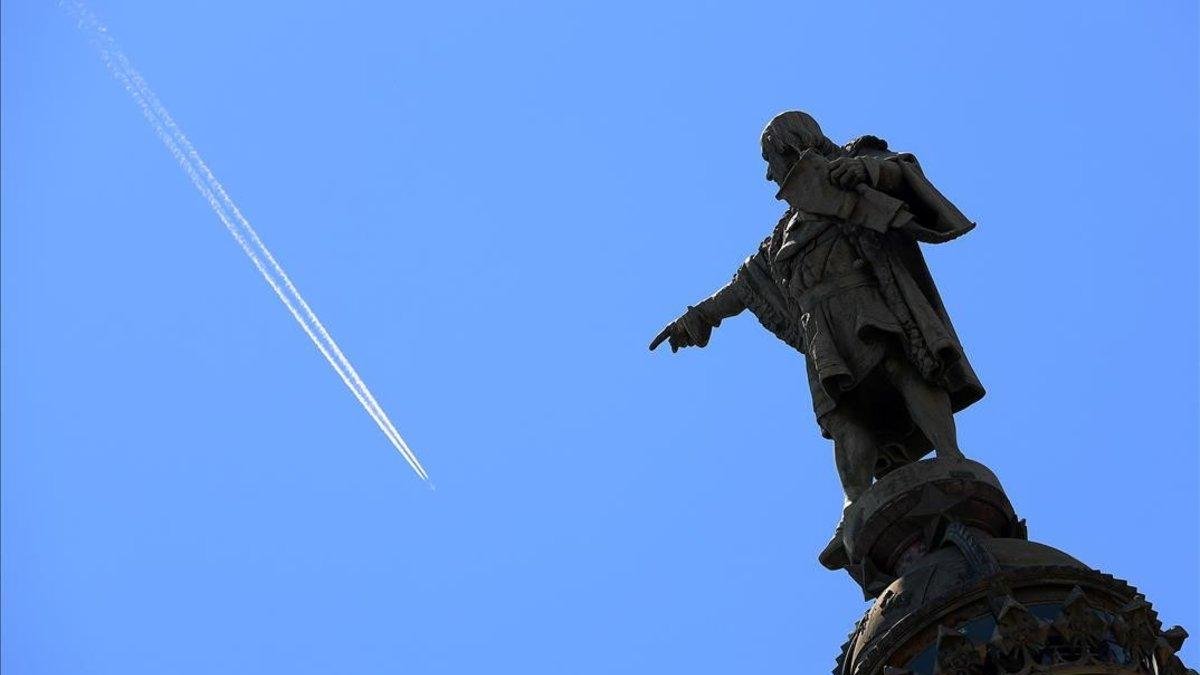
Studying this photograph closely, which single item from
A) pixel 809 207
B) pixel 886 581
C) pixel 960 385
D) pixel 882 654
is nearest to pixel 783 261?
pixel 809 207

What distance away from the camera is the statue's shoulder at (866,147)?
56.8 feet

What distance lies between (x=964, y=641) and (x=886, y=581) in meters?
1.75

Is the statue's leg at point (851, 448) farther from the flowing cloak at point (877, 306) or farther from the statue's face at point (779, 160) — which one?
the statue's face at point (779, 160)

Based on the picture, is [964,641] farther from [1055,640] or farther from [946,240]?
[946,240]

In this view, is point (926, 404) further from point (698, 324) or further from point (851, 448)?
point (698, 324)

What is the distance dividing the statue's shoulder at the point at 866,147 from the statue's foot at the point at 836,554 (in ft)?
11.6

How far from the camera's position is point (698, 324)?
19031 millimetres

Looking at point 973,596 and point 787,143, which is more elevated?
point 787,143

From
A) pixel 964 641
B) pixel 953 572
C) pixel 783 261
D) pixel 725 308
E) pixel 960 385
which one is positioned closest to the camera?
pixel 964 641

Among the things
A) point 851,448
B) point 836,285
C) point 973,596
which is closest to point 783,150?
point 836,285

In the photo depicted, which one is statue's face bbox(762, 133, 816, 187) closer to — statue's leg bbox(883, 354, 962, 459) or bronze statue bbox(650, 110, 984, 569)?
bronze statue bbox(650, 110, 984, 569)

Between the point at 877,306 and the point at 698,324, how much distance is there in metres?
3.11

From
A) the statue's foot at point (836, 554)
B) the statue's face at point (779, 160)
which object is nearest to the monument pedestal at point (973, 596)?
the statue's foot at point (836, 554)

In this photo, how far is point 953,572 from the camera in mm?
13609
